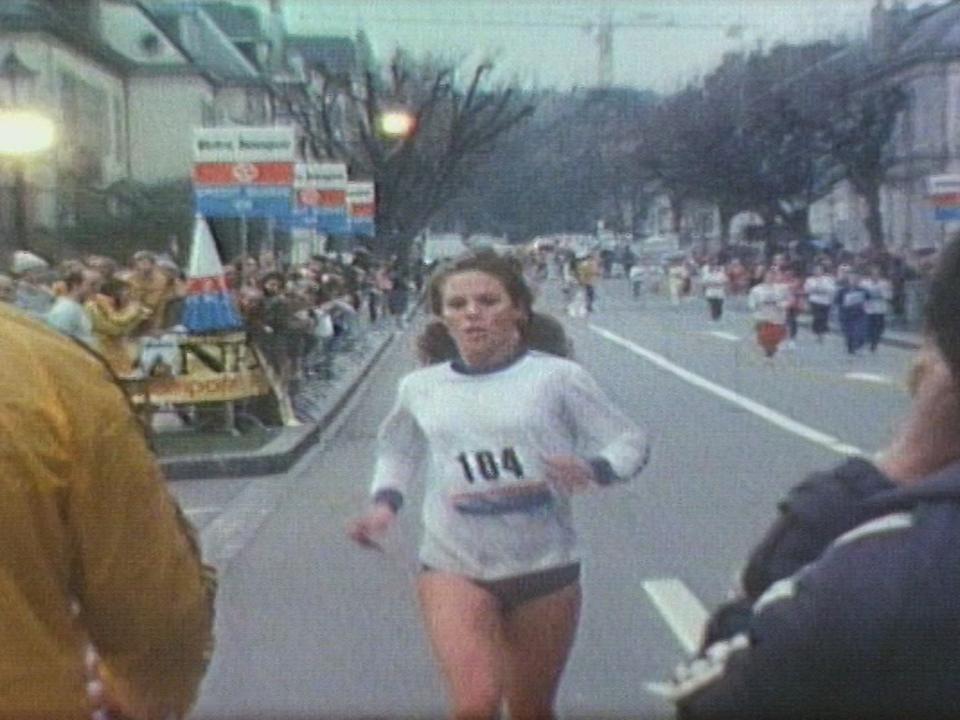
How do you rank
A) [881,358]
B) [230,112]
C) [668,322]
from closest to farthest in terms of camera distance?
[881,358] → [230,112] → [668,322]

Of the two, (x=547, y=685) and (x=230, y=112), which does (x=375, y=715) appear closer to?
(x=547, y=685)

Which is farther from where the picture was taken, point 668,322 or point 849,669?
point 668,322

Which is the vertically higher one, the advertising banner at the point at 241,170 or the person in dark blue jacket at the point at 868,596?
the advertising banner at the point at 241,170

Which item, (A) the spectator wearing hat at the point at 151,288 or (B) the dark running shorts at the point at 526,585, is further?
(A) the spectator wearing hat at the point at 151,288

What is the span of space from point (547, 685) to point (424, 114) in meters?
52.0

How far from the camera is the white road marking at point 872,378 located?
90.2ft

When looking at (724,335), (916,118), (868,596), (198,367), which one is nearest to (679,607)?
(868,596)

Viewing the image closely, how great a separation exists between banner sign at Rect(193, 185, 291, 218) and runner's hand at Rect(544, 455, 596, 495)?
16318mm

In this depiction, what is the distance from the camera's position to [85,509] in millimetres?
2510

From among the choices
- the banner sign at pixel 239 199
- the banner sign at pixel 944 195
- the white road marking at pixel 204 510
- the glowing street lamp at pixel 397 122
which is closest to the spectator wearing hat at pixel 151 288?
the banner sign at pixel 239 199

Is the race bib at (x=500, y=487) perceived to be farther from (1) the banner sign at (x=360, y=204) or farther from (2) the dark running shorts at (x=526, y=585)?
(1) the banner sign at (x=360, y=204)

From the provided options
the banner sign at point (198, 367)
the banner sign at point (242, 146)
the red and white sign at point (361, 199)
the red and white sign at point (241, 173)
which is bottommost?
the banner sign at point (198, 367)

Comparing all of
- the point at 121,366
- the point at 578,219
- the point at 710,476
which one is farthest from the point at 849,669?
the point at 578,219

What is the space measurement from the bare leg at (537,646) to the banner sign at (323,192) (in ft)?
101
